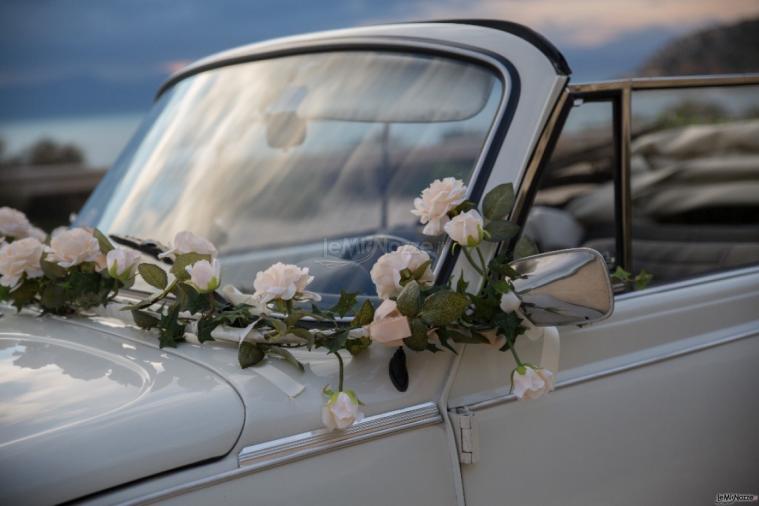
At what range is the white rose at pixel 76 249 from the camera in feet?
7.36

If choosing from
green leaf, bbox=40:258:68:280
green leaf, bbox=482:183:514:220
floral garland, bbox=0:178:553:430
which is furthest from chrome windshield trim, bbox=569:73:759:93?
green leaf, bbox=40:258:68:280

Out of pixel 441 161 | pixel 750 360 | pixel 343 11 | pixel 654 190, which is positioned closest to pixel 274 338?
pixel 441 161

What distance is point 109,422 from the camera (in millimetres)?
1592

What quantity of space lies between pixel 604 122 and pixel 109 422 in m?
1.57

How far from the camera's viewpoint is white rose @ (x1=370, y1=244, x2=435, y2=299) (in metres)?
1.87

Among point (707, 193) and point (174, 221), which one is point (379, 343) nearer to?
point (174, 221)

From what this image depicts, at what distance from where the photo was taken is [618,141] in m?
2.45

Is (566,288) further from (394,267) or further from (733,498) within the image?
(733,498)

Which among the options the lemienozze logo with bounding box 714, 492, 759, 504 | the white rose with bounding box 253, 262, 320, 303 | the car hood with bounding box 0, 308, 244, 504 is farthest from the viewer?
the lemienozze logo with bounding box 714, 492, 759, 504

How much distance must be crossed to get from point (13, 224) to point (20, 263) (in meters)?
0.46

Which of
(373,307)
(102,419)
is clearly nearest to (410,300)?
→ (373,307)

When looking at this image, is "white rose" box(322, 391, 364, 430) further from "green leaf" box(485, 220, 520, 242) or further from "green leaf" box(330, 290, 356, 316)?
"green leaf" box(485, 220, 520, 242)

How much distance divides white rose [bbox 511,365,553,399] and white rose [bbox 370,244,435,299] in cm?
29

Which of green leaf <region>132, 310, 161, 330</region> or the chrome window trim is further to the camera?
green leaf <region>132, 310, 161, 330</region>
